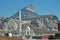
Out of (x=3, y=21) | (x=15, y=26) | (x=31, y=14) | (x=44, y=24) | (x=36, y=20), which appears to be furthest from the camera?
(x=31, y=14)

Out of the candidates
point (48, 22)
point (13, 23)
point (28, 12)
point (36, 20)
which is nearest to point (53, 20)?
point (48, 22)

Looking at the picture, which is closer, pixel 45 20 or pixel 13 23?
pixel 13 23

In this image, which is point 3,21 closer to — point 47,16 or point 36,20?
point 36,20

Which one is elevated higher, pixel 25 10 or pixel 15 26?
pixel 25 10

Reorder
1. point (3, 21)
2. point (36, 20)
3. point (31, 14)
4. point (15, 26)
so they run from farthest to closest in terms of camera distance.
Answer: point (31, 14), point (36, 20), point (3, 21), point (15, 26)

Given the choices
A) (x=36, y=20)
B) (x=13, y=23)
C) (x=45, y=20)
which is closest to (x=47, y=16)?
(x=45, y=20)

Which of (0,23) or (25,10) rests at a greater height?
(25,10)

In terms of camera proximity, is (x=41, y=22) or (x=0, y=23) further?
(x=41, y=22)

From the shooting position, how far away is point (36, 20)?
147375 mm

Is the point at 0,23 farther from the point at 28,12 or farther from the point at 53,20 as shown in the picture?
the point at 28,12

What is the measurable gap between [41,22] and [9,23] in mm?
47682

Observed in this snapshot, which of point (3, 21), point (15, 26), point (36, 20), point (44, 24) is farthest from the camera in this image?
point (44, 24)

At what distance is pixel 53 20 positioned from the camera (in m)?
168

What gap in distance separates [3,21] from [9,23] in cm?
2316
